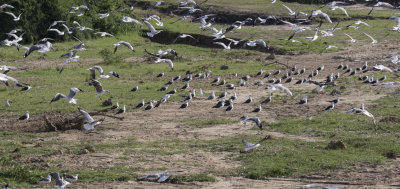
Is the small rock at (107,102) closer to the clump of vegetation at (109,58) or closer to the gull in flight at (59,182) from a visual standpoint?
the clump of vegetation at (109,58)

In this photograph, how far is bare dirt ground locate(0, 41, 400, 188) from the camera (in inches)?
481

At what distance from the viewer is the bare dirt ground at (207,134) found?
12.2 metres

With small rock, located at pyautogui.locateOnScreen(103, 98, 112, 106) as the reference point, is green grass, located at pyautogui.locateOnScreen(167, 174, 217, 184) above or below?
above

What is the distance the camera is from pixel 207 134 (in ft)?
57.1

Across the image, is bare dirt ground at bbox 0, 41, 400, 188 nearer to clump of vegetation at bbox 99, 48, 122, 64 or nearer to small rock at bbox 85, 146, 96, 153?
small rock at bbox 85, 146, 96, 153

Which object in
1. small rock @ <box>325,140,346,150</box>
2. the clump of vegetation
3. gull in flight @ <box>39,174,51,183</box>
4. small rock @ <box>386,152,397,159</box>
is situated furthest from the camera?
the clump of vegetation

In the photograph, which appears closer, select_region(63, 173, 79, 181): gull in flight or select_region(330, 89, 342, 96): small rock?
select_region(63, 173, 79, 181): gull in flight

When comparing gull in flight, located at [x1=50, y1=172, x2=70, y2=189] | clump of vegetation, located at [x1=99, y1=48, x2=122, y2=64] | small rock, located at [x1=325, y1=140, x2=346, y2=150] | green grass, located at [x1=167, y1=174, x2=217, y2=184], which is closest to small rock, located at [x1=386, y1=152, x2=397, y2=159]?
small rock, located at [x1=325, y1=140, x2=346, y2=150]

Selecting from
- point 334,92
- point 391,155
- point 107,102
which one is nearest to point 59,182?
point 391,155

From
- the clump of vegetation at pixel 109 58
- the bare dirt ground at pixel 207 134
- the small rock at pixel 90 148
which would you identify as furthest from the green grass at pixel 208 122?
the clump of vegetation at pixel 109 58

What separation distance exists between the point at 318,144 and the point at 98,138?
18.2 ft

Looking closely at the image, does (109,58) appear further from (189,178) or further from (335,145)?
(189,178)

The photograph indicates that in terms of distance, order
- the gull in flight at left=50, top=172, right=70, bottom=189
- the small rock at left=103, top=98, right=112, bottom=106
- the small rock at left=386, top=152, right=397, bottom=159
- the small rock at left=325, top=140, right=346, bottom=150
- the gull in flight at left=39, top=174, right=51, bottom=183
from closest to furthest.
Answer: the gull in flight at left=50, top=172, right=70, bottom=189, the gull in flight at left=39, top=174, right=51, bottom=183, the small rock at left=386, top=152, right=397, bottom=159, the small rock at left=325, top=140, right=346, bottom=150, the small rock at left=103, top=98, right=112, bottom=106

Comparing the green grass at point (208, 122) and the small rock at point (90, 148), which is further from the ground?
the small rock at point (90, 148)
